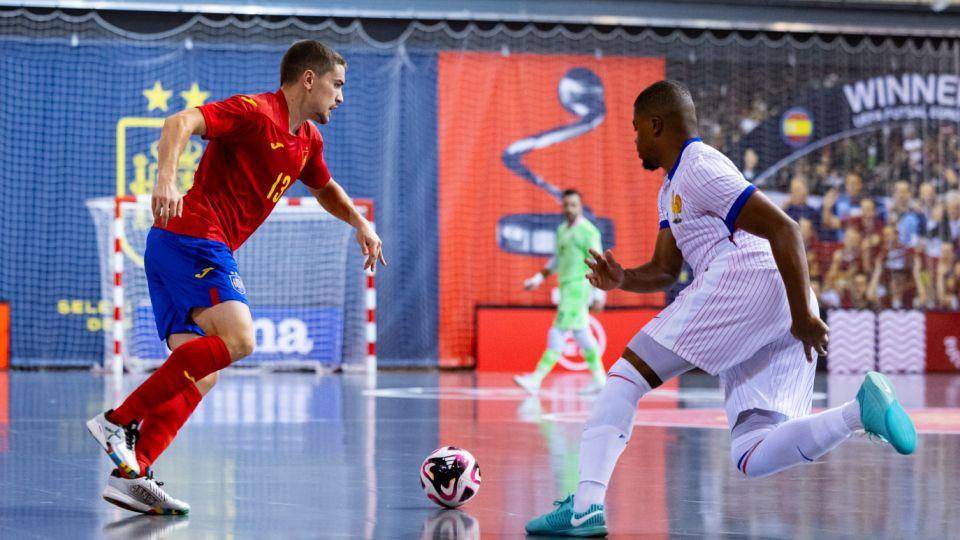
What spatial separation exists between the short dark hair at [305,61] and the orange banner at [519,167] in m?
13.9

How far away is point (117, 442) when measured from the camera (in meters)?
4.70

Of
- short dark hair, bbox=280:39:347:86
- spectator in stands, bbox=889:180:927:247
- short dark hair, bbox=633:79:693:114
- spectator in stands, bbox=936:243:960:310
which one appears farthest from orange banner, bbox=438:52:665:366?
short dark hair, bbox=633:79:693:114

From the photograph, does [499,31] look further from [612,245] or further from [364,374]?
[364,374]

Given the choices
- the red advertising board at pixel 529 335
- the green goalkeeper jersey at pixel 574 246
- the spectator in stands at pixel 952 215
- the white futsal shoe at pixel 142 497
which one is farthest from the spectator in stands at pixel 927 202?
the white futsal shoe at pixel 142 497

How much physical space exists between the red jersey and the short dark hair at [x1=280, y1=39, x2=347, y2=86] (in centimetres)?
10

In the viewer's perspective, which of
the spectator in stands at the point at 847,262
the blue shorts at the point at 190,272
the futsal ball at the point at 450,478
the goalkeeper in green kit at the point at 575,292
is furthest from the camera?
the spectator in stands at the point at 847,262

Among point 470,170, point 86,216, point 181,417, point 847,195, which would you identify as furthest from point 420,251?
point 181,417

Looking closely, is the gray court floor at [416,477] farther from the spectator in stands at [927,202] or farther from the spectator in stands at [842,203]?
the spectator in stands at [927,202]

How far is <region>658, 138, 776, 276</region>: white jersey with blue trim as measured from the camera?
13.3 feet

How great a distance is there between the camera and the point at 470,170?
62.7ft

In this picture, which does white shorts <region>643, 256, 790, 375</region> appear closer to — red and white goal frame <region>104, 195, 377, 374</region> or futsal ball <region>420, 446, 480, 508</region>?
futsal ball <region>420, 446, 480, 508</region>

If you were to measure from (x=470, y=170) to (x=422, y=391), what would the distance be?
21.2 ft

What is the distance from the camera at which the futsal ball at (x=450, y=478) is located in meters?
4.91

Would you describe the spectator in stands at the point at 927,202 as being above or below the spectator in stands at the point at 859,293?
above
